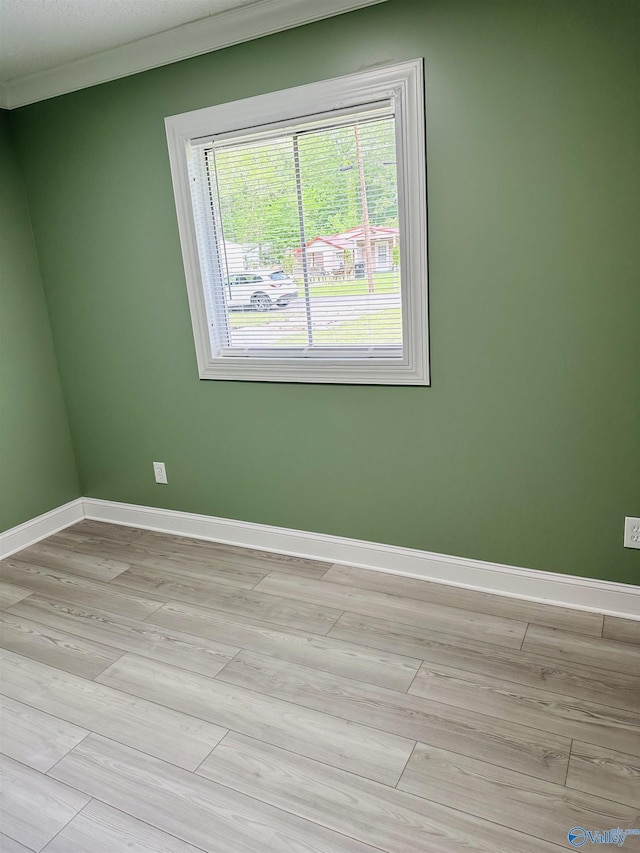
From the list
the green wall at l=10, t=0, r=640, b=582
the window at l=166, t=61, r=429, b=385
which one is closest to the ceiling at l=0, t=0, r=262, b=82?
the green wall at l=10, t=0, r=640, b=582

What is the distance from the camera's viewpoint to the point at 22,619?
2.59 metres

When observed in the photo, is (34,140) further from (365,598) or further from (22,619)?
(365,598)

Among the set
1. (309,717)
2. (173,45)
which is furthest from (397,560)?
(173,45)

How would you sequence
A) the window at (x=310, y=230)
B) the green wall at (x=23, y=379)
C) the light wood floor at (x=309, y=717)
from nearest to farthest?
the light wood floor at (x=309, y=717), the window at (x=310, y=230), the green wall at (x=23, y=379)

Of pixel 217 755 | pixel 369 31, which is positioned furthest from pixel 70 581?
pixel 369 31

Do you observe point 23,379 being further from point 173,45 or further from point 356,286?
point 356,286

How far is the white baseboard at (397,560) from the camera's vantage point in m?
2.34

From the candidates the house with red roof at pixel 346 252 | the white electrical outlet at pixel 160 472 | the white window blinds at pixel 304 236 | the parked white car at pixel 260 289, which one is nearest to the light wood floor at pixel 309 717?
the white electrical outlet at pixel 160 472

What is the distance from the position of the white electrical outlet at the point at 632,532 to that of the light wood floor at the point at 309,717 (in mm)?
301

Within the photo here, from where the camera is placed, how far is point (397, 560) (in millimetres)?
2727

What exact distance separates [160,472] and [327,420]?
1.11 meters

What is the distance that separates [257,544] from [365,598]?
75cm

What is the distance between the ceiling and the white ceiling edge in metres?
0.04

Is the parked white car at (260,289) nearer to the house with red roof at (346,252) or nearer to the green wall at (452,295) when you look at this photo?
the house with red roof at (346,252)
